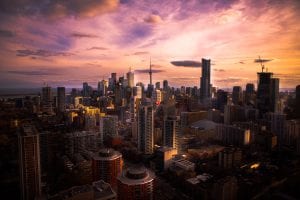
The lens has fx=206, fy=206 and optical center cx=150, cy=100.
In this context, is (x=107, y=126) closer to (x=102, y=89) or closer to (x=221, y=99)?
(x=221, y=99)

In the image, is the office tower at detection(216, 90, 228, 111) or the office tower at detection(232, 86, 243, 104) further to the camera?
the office tower at detection(216, 90, 228, 111)

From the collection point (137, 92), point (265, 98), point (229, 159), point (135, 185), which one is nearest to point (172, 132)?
point (229, 159)

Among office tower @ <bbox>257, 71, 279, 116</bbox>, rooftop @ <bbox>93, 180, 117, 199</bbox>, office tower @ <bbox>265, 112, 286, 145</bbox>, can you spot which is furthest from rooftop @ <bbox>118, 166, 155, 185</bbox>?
office tower @ <bbox>257, 71, 279, 116</bbox>

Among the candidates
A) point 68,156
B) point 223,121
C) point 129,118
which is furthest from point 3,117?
point 223,121

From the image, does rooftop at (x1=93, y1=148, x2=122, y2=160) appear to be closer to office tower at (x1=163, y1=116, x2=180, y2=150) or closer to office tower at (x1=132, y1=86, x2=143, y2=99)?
office tower at (x1=163, y1=116, x2=180, y2=150)

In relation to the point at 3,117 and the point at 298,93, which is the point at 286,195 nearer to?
the point at 298,93

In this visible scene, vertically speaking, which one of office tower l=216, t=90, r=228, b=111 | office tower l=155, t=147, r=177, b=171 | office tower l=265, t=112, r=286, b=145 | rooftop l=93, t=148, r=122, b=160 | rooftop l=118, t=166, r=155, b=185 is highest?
office tower l=216, t=90, r=228, b=111
